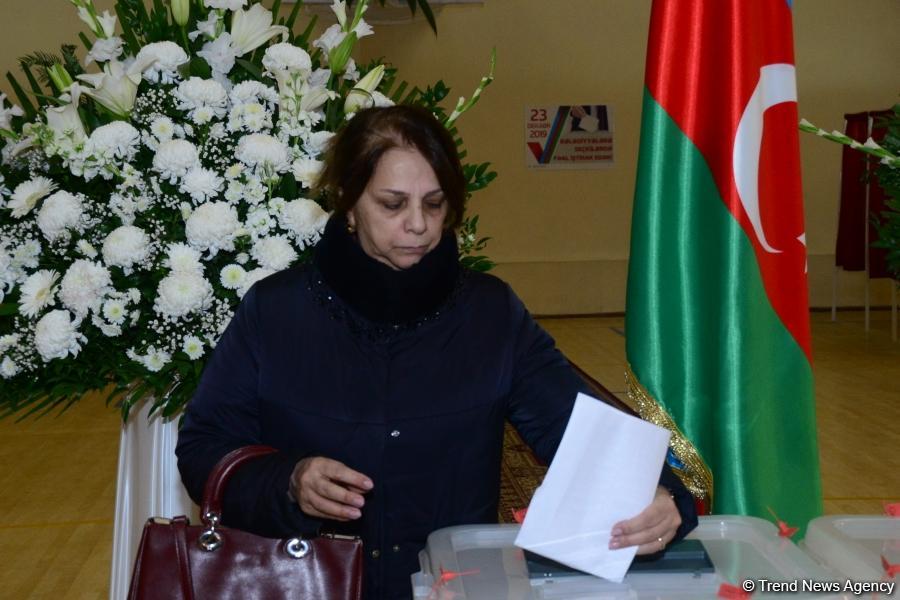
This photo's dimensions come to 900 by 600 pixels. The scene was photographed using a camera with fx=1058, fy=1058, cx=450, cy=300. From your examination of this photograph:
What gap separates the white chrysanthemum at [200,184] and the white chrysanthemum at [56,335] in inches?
13.1

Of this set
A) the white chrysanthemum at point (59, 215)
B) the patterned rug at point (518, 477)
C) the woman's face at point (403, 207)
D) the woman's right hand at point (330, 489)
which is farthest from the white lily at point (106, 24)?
the patterned rug at point (518, 477)

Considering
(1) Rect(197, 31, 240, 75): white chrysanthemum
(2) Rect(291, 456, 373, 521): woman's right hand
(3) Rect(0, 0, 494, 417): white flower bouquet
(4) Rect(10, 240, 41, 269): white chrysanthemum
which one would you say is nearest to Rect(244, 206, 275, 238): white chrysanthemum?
(3) Rect(0, 0, 494, 417): white flower bouquet

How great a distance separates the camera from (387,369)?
5.69ft

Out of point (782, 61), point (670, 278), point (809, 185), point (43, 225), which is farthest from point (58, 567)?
point (809, 185)

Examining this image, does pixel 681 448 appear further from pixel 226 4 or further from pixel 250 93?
pixel 226 4

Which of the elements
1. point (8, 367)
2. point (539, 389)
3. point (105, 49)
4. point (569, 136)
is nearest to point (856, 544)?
point (539, 389)

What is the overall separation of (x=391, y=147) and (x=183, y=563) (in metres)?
0.71

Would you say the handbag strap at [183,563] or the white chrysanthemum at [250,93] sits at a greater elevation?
the white chrysanthemum at [250,93]

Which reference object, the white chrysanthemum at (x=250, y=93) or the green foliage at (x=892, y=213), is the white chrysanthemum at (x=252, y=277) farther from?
the green foliage at (x=892, y=213)

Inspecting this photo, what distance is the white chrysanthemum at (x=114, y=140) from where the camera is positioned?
204 centimetres

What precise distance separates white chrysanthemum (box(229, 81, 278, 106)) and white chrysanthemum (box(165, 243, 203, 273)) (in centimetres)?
34

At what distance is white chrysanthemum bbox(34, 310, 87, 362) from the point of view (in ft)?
6.61

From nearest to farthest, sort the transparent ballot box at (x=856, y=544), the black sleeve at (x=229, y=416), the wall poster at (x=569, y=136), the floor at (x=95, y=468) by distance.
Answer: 1. the transparent ballot box at (x=856, y=544)
2. the black sleeve at (x=229, y=416)
3. the floor at (x=95, y=468)
4. the wall poster at (x=569, y=136)
